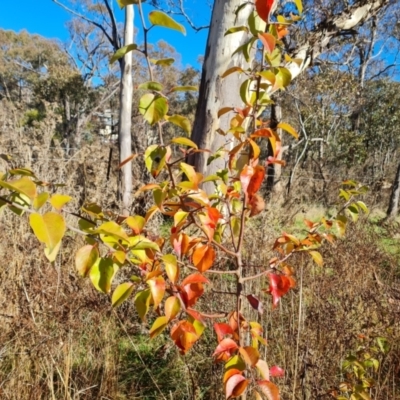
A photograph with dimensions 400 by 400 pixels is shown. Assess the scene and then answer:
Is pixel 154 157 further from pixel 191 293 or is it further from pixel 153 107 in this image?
pixel 191 293

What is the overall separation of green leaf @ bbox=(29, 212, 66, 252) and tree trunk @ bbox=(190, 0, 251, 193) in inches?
109

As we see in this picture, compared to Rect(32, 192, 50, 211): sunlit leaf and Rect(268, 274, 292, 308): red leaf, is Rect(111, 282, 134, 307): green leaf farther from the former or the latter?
Rect(268, 274, 292, 308): red leaf

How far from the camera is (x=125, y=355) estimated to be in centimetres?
178

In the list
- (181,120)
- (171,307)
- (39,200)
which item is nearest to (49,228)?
(39,200)

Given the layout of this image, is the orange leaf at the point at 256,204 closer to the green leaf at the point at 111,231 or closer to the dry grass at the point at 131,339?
the green leaf at the point at 111,231

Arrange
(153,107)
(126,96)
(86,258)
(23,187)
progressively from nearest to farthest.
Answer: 1. (23,187)
2. (86,258)
3. (153,107)
4. (126,96)

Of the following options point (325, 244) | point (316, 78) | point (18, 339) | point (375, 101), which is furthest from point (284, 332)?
point (375, 101)

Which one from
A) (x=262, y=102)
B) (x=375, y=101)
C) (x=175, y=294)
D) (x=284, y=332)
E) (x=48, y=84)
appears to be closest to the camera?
(x=175, y=294)

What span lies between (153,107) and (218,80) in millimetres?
2769

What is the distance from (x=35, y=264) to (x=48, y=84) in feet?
58.5

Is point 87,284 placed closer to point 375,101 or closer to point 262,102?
point 262,102

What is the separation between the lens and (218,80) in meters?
3.31

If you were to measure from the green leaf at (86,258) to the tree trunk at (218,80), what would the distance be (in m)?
2.65

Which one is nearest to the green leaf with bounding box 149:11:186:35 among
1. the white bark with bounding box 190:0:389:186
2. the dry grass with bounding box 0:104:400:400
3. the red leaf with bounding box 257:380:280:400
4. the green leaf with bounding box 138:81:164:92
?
the green leaf with bounding box 138:81:164:92
